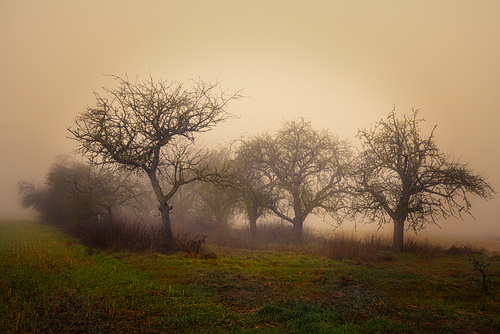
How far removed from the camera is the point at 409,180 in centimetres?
1822

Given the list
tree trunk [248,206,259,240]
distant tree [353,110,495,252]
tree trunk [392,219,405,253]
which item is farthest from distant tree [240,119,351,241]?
tree trunk [392,219,405,253]

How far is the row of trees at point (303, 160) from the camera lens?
16.2 metres

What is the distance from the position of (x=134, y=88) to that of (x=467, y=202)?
21664 mm

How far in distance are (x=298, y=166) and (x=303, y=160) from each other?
79cm

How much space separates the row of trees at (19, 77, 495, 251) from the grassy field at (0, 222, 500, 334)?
6358 mm

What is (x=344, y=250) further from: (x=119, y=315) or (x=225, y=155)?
(x=225, y=155)

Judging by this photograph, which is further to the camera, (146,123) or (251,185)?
(251,185)

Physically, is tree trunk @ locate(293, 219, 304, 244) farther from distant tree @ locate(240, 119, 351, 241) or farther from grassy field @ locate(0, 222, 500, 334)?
grassy field @ locate(0, 222, 500, 334)

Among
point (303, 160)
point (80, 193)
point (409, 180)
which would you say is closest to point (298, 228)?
point (303, 160)

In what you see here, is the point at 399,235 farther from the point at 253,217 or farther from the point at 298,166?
the point at 253,217

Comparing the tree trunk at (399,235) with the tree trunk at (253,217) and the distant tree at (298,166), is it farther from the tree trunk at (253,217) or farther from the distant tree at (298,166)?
the tree trunk at (253,217)

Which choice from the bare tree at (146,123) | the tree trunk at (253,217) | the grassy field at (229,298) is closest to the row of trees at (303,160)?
the bare tree at (146,123)

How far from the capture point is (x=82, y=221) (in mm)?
25953

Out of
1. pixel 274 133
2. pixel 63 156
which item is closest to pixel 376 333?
pixel 274 133
